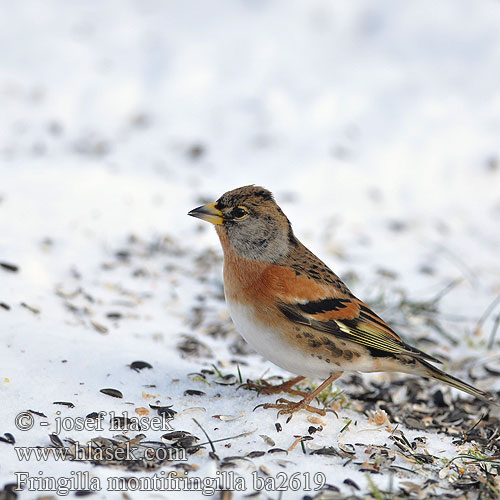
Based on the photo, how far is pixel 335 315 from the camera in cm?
338

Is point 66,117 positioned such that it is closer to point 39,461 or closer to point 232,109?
point 232,109

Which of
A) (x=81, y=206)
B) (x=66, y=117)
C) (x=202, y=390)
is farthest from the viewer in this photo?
(x=66, y=117)

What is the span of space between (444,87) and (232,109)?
2.59 metres

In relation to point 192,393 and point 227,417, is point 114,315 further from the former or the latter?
point 227,417

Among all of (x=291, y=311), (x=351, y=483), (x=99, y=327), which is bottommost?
(x=351, y=483)

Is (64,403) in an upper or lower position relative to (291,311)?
lower

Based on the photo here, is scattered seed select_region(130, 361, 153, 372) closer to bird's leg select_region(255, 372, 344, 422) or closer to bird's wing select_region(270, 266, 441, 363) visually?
bird's leg select_region(255, 372, 344, 422)

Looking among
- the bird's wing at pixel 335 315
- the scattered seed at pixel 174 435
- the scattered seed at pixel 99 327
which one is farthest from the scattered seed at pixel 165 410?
the scattered seed at pixel 99 327

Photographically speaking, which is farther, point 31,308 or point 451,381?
point 31,308

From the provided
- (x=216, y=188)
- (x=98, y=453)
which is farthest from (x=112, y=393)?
(x=216, y=188)

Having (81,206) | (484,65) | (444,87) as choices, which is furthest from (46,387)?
(484,65)

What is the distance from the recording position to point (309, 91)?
783 cm

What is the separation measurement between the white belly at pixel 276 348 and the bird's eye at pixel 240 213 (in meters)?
0.54

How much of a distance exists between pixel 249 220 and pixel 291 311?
62cm
